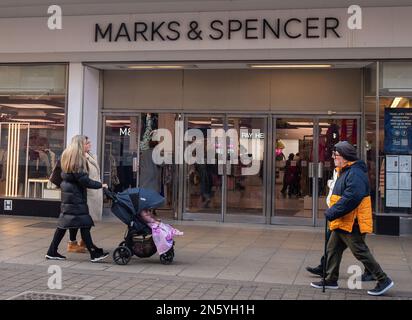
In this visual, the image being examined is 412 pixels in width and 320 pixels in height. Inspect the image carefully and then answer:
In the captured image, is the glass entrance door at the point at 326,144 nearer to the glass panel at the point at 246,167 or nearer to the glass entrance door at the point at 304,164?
the glass entrance door at the point at 304,164

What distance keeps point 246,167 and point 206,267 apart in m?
5.03

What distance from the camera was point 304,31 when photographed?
439 inches

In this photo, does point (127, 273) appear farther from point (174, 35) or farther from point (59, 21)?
point (59, 21)

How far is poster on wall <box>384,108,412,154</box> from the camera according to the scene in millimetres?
11133

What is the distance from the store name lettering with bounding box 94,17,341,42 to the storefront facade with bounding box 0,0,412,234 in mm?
22

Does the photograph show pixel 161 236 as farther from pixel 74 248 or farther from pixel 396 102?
pixel 396 102

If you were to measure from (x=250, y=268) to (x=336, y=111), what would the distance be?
18.2 ft

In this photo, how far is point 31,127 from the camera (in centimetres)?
1300

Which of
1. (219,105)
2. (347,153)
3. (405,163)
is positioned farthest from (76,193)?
(405,163)

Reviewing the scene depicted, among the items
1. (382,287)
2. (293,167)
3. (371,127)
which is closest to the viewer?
(382,287)

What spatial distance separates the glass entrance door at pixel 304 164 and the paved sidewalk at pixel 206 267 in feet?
3.52

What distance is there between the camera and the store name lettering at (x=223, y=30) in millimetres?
11102

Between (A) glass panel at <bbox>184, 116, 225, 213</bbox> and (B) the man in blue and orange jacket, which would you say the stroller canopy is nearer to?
(B) the man in blue and orange jacket

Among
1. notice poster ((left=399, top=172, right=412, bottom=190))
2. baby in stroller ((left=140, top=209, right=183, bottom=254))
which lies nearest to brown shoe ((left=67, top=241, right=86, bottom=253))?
baby in stroller ((left=140, top=209, right=183, bottom=254))
